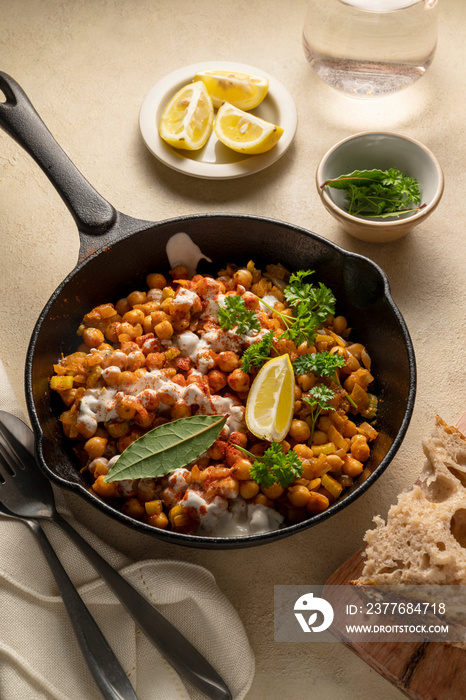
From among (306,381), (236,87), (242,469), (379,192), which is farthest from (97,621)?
(236,87)

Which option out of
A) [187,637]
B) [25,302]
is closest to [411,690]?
[187,637]

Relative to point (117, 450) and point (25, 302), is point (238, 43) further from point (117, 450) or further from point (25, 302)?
point (117, 450)

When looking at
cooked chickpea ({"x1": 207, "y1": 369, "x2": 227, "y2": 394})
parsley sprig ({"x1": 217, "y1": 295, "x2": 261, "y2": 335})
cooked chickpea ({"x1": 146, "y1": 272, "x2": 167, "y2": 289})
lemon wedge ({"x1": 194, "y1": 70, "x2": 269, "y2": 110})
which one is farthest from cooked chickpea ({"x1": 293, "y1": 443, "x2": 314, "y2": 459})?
lemon wedge ({"x1": 194, "y1": 70, "x2": 269, "y2": 110})

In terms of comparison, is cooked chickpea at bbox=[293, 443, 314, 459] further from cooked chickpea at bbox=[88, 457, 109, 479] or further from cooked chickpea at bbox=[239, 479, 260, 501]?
cooked chickpea at bbox=[88, 457, 109, 479]

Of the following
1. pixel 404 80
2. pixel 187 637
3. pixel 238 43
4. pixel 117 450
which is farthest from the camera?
pixel 238 43

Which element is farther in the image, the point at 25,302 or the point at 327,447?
the point at 25,302

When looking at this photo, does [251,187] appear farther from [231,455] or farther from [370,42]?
[231,455]
